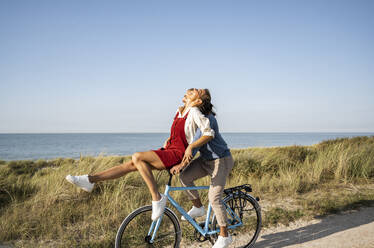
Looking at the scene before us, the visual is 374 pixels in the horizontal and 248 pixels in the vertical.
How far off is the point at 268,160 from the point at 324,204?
4.26m

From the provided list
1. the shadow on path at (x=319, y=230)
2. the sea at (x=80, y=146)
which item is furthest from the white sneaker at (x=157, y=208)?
the sea at (x=80, y=146)

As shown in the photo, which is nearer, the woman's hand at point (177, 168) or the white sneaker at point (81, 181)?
the white sneaker at point (81, 181)

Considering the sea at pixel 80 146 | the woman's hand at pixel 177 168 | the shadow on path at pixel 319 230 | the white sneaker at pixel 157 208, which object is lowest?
the sea at pixel 80 146

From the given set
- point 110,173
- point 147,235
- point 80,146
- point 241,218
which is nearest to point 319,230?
point 241,218

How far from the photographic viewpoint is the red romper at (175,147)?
266 centimetres

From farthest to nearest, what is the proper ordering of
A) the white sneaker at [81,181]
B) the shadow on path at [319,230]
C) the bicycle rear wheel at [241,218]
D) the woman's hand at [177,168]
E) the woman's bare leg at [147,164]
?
the shadow on path at [319,230]
the bicycle rear wheel at [241,218]
the woman's hand at [177,168]
the woman's bare leg at [147,164]
the white sneaker at [81,181]

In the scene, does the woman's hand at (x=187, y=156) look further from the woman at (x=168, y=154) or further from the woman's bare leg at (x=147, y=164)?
the woman's bare leg at (x=147, y=164)

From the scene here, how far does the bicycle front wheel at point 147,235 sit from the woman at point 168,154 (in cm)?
36

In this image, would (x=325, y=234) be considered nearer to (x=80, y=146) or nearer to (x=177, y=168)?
(x=177, y=168)

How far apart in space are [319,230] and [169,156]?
9.97ft

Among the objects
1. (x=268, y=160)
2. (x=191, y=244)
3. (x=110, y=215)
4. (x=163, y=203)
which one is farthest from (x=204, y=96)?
(x=268, y=160)

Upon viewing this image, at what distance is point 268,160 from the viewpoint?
9336 mm

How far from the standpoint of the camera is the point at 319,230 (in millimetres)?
4090

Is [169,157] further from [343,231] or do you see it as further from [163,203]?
[343,231]
